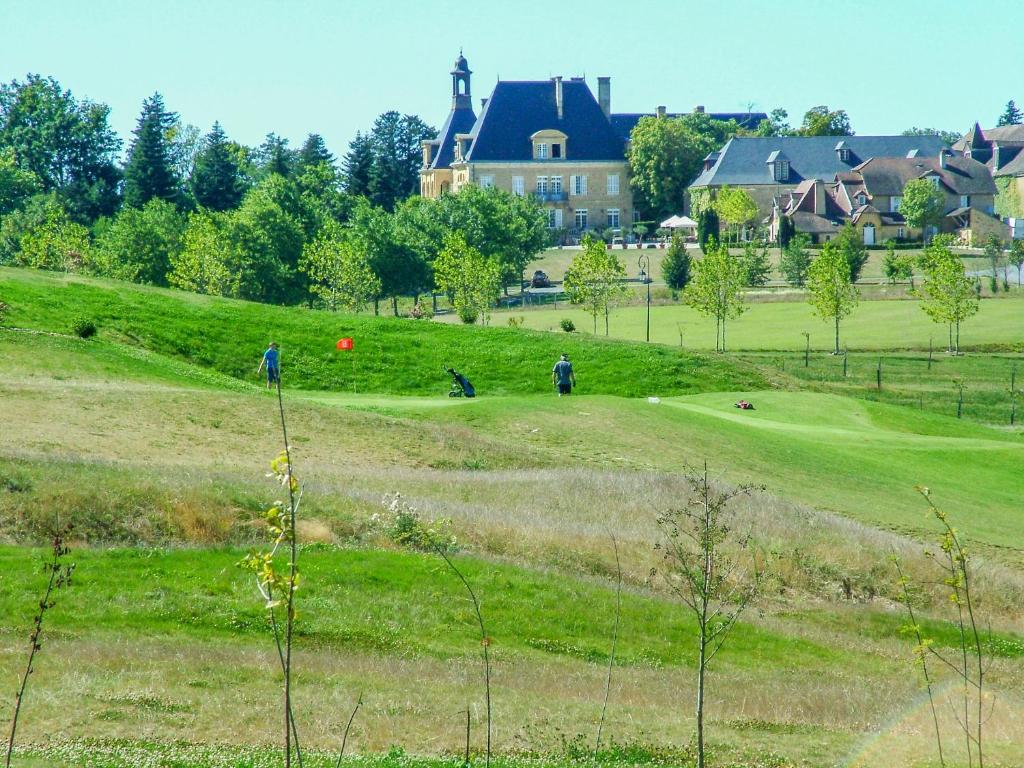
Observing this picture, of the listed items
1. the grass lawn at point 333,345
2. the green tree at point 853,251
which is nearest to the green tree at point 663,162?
the green tree at point 853,251

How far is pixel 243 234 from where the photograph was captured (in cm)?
8531

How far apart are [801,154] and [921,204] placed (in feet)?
73.7

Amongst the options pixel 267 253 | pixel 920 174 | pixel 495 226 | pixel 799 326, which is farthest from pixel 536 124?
pixel 799 326

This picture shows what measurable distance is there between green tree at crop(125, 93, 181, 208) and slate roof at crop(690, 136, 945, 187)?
56.6 metres

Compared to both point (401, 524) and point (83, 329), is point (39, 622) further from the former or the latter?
point (83, 329)

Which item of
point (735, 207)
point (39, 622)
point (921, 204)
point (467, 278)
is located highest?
point (735, 207)

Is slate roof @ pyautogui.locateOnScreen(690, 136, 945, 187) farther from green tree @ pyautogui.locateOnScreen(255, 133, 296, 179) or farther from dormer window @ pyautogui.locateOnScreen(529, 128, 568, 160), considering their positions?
green tree @ pyautogui.locateOnScreen(255, 133, 296, 179)

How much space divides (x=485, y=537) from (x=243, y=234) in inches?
2566

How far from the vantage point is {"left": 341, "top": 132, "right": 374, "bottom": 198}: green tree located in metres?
133

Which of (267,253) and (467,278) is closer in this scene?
(467,278)

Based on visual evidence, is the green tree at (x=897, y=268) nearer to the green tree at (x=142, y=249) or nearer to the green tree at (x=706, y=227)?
the green tree at (x=706, y=227)

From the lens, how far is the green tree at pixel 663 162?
5758 inches

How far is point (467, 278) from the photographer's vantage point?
84000mm

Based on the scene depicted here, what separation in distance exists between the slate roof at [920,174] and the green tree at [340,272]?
2593 inches
